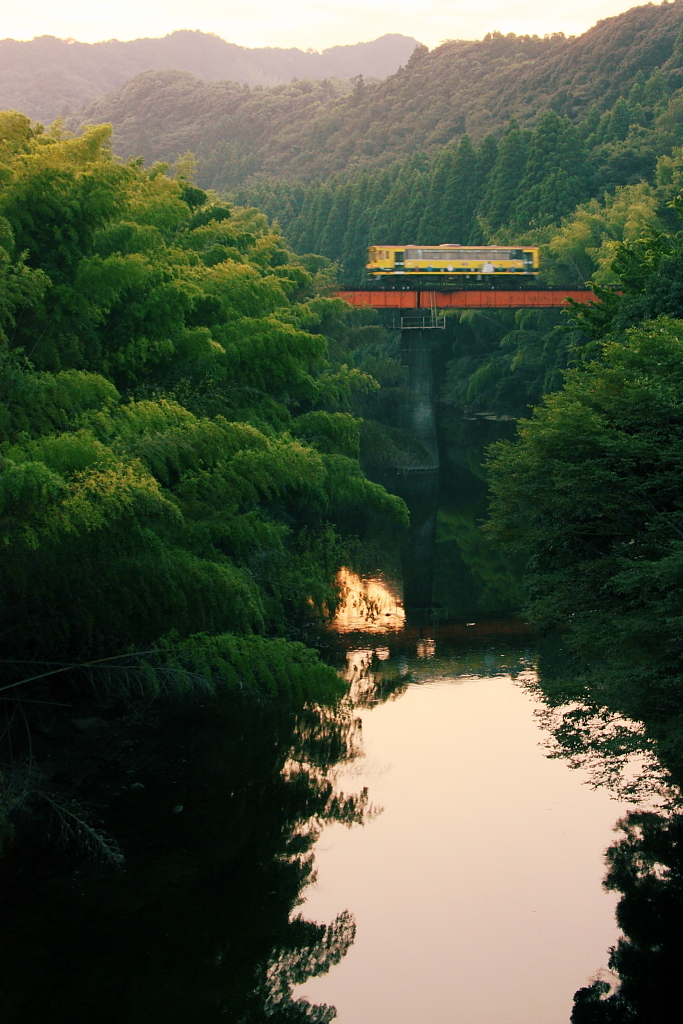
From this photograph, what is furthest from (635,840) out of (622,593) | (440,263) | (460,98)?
(460,98)

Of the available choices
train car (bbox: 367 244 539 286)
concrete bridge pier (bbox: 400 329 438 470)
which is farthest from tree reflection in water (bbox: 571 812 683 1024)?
train car (bbox: 367 244 539 286)

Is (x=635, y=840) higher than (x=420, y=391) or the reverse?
higher

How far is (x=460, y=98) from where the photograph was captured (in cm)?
15975

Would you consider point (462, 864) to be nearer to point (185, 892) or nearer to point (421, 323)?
point (185, 892)

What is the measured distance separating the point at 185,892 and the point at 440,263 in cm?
5220

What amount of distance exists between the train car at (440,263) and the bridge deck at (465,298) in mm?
3651

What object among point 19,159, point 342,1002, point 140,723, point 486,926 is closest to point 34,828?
point 140,723

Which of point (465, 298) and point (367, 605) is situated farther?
point (465, 298)

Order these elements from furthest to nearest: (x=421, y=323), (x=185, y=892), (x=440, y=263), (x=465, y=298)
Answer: (x=440, y=263)
(x=465, y=298)
(x=421, y=323)
(x=185, y=892)

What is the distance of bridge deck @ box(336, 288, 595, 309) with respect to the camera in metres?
56.4

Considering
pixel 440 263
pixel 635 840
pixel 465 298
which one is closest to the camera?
pixel 635 840

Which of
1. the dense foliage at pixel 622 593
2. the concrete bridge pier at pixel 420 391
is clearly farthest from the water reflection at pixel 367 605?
the concrete bridge pier at pixel 420 391

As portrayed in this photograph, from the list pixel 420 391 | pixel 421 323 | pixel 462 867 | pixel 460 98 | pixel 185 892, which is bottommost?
pixel 420 391

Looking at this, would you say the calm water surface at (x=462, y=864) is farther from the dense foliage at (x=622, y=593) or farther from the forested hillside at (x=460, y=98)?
the forested hillside at (x=460, y=98)
